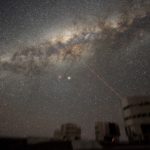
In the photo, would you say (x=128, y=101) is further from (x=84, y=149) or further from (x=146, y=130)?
(x=84, y=149)

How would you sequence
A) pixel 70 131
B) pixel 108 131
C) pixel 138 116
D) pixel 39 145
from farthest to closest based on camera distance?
pixel 70 131
pixel 108 131
pixel 138 116
pixel 39 145

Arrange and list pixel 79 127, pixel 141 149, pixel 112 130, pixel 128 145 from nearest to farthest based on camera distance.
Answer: pixel 141 149
pixel 128 145
pixel 112 130
pixel 79 127

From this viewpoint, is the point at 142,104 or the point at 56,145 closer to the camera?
the point at 56,145

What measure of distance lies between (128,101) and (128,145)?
62029 millimetres

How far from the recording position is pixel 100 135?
91938mm

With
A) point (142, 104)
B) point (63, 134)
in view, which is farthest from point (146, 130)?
point (63, 134)

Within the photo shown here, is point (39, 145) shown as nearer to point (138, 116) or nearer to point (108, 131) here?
point (138, 116)

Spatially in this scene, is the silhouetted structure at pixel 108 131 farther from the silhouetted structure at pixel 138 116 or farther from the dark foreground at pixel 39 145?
the dark foreground at pixel 39 145

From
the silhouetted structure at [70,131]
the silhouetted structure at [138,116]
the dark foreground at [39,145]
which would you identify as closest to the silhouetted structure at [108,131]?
the silhouetted structure at [138,116]

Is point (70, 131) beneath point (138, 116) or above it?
above

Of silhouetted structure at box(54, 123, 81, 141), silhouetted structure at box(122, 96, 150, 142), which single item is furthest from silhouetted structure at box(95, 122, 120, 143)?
silhouetted structure at box(54, 123, 81, 141)

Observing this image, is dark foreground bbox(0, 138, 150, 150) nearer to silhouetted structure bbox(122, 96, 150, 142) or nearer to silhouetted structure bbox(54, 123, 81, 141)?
silhouetted structure bbox(122, 96, 150, 142)

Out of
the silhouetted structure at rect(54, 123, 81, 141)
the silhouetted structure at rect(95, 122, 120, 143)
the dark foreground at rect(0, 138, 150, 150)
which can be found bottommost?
the dark foreground at rect(0, 138, 150, 150)

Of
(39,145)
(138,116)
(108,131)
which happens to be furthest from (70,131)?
(39,145)
